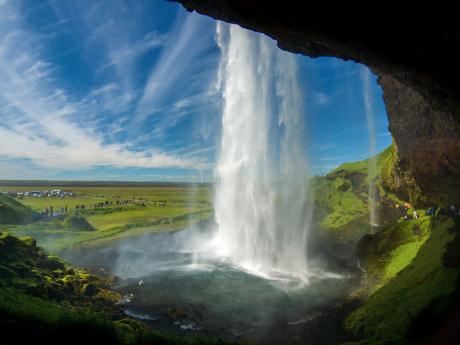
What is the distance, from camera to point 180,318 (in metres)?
19.4

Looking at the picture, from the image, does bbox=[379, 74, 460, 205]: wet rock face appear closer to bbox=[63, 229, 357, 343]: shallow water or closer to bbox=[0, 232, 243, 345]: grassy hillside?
bbox=[63, 229, 357, 343]: shallow water

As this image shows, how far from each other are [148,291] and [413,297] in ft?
62.2

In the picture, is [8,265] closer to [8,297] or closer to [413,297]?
[8,297]

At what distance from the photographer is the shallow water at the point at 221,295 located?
1852cm

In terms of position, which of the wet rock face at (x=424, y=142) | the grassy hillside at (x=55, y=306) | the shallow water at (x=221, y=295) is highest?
the wet rock face at (x=424, y=142)

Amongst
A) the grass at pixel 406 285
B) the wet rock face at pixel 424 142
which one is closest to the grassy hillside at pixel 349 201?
the grass at pixel 406 285

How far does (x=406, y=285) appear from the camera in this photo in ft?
63.9

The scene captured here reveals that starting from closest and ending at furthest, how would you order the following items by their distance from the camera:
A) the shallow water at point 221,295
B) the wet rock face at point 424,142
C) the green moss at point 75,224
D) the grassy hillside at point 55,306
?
1. the grassy hillside at point 55,306
2. the wet rock face at point 424,142
3. the shallow water at point 221,295
4. the green moss at point 75,224

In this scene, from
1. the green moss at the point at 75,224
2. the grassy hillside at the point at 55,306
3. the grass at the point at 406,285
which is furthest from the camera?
the green moss at the point at 75,224

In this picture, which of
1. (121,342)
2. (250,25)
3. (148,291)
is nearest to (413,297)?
(121,342)

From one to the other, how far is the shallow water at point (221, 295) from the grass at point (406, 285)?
10.4 ft

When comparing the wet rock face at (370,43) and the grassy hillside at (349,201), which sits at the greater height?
the wet rock face at (370,43)

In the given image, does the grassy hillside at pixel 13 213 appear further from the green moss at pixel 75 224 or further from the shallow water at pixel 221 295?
the shallow water at pixel 221 295

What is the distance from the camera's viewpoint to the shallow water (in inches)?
729
